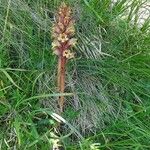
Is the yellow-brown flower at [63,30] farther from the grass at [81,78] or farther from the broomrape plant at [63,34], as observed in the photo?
the grass at [81,78]

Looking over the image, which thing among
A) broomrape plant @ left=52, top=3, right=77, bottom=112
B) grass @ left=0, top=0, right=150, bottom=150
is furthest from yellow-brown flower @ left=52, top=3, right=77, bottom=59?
grass @ left=0, top=0, right=150, bottom=150

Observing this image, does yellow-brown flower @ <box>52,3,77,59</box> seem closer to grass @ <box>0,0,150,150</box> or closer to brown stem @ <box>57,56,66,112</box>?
brown stem @ <box>57,56,66,112</box>

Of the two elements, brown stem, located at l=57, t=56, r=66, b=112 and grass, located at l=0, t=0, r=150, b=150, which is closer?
brown stem, located at l=57, t=56, r=66, b=112

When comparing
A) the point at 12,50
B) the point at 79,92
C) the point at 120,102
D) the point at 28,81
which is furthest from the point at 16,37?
the point at 120,102

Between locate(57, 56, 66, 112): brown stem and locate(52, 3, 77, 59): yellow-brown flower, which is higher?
locate(52, 3, 77, 59): yellow-brown flower

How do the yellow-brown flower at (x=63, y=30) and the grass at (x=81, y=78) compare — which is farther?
the grass at (x=81, y=78)

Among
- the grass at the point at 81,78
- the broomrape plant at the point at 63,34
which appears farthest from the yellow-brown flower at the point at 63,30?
the grass at the point at 81,78

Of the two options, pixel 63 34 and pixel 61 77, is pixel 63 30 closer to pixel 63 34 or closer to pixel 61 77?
pixel 63 34

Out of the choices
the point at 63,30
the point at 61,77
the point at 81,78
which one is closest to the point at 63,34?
the point at 63,30
